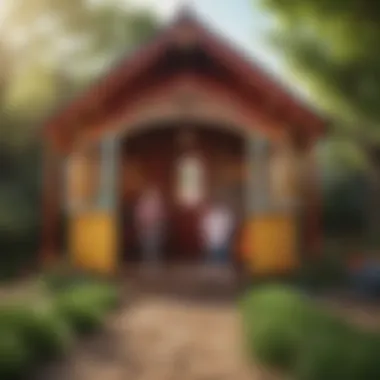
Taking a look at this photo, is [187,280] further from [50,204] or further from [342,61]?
[342,61]

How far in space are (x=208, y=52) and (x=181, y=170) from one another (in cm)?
184

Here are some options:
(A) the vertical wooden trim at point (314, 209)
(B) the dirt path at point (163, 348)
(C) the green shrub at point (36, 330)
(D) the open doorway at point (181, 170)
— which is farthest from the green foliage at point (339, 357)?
(D) the open doorway at point (181, 170)

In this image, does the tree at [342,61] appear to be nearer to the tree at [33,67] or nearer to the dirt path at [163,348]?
the tree at [33,67]

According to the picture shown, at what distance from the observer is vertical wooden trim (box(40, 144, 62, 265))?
10.3 feet

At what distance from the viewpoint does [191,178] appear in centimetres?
611

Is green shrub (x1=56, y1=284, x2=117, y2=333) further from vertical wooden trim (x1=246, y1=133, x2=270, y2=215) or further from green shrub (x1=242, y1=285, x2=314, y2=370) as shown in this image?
vertical wooden trim (x1=246, y1=133, x2=270, y2=215)

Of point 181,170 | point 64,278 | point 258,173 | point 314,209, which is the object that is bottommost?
point 64,278

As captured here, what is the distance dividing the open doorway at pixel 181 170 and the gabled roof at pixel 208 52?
4.50ft

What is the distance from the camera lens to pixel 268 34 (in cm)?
283

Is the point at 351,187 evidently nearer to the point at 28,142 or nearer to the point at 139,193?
the point at 28,142

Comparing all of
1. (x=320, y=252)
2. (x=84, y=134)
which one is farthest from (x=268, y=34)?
(x=84, y=134)

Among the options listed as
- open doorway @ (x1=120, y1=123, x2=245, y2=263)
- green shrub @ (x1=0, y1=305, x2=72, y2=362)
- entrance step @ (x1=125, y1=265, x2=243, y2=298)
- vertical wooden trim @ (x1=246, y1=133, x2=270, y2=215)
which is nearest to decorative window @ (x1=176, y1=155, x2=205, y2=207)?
open doorway @ (x1=120, y1=123, x2=245, y2=263)

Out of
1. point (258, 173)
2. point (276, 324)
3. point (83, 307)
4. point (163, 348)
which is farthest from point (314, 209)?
point (258, 173)

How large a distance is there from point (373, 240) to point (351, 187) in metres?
0.27
